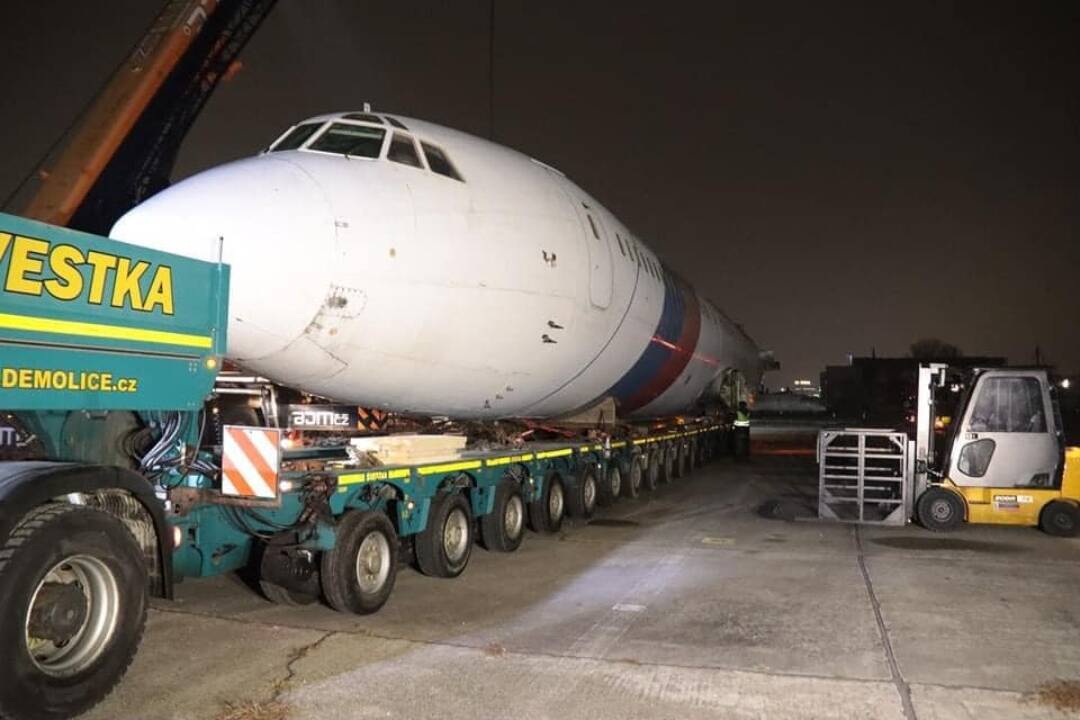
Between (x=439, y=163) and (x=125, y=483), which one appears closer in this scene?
(x=125, y=483)

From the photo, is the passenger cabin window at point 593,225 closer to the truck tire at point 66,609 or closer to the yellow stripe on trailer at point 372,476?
the yellow stripe on trailer at point 372,476

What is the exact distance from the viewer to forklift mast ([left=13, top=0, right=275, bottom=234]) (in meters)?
19.7

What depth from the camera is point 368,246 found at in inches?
283

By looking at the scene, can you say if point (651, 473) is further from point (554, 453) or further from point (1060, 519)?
point (1060, 519)

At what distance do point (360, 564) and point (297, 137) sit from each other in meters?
3.87

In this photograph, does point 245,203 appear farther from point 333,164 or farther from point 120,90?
point 120,90

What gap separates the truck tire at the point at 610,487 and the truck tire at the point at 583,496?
49 centimetres

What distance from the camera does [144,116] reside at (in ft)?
72.8

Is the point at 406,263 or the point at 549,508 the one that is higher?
the point at 406,263

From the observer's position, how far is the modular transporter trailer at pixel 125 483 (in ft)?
15.6

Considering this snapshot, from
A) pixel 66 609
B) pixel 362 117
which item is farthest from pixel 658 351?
pixel 66 609

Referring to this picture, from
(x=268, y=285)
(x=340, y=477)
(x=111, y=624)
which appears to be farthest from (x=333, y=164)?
(x=111, y=624)

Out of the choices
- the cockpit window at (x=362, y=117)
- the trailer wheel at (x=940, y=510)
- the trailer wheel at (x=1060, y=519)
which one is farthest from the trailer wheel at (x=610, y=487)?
the cockpit window at (x=362, y=117)

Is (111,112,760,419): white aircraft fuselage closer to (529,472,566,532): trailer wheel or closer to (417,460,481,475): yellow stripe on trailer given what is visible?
(417,460,481,475): yellow stripe on trailer
